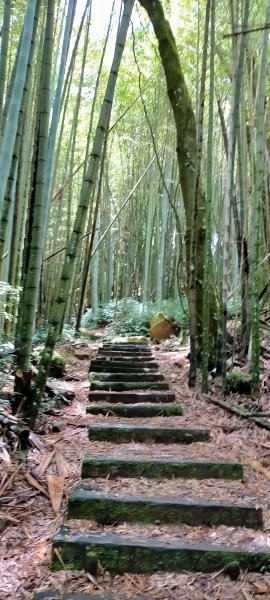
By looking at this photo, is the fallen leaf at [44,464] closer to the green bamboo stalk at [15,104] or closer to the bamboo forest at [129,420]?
the bamboo forest at [129,420]

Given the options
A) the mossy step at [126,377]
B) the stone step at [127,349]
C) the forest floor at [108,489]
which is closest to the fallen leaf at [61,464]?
the forest floor at [108,489]

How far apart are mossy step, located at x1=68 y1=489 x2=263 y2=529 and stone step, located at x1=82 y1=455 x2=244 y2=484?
0.28 metres

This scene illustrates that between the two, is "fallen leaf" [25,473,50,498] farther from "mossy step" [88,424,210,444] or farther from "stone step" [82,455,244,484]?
"mossy step" [88,424,210,444]

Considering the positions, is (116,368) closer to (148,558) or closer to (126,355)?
(126,355)

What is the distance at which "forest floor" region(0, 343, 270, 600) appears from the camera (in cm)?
141

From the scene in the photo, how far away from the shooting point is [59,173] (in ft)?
30.2

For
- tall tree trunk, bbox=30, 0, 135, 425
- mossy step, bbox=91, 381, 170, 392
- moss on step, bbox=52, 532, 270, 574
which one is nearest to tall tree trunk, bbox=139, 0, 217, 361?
mossy step, bbox=91, 381, 170, 392

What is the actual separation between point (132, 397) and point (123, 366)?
104 centimetres

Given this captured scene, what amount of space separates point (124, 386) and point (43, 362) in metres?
1.18

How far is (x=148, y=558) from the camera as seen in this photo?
1.51m

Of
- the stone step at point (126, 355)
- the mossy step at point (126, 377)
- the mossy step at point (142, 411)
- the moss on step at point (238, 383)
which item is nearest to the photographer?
the mossy step at point (142, 411)

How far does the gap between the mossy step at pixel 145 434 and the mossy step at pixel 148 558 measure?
0.90m

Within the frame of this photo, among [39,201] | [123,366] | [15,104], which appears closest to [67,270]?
[39,201]

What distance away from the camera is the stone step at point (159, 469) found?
2.02 metres
